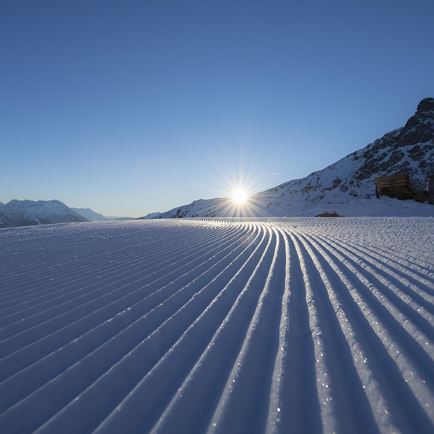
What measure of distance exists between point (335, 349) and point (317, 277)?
6.67 ft

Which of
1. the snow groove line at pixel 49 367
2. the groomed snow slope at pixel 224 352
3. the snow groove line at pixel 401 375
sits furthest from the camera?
the snow groove line at pixel 49 367

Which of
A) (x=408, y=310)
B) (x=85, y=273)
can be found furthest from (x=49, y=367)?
(x=85, y=273)

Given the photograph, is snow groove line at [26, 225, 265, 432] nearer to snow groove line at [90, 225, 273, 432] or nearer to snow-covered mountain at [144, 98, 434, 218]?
snow groove line at [90, 225, 273, 432]

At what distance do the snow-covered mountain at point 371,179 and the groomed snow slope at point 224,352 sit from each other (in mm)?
18769

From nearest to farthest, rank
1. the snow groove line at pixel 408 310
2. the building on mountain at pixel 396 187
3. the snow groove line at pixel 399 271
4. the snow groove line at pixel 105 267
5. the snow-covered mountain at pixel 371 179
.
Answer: the snow groove line at pixel 408 310
the snow groove line at pixel 399 271
the snow groove line at pixel 105 267
the snow-covered mountain at pixel 371 179
the building on mountain at pixel 396 187

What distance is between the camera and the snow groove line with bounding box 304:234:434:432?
1.48 m

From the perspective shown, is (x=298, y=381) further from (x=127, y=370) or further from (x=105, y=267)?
(x=105, y=267)

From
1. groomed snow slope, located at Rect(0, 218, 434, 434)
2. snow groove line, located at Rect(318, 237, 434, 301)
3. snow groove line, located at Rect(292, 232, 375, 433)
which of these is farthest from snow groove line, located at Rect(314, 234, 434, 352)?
snow groove line, located at Rect(292, 232, 375, 433)

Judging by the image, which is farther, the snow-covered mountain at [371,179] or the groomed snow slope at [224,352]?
the snow-covered mountain at [371,179]

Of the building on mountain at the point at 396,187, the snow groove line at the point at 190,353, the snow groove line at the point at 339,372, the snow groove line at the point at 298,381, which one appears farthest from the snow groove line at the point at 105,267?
the building on mountain at the point at 396,187

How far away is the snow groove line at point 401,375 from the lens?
1476 millimetres

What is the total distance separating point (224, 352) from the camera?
7.39ft

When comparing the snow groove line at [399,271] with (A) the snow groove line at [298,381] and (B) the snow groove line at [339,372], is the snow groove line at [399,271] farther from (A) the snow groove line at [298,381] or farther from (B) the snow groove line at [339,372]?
(A) the snow groove line at [298,381]

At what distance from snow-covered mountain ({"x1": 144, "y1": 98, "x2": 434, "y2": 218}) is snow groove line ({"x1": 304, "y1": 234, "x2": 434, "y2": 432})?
1929 cm
